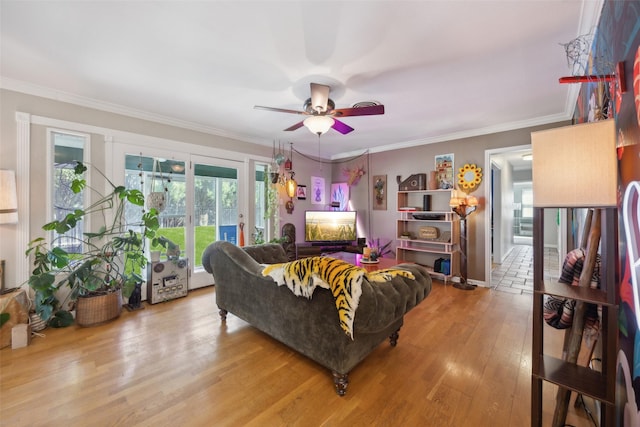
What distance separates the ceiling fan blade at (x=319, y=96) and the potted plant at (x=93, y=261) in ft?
7.70

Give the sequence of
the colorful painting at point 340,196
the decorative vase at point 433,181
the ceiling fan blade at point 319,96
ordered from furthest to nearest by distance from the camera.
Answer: the colorful painting at point 340,196, the decorative vase at point 433,181, the ceiling fan blade at point 319,96

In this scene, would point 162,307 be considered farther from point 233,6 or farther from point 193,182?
point 233,6

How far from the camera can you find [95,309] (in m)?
2.66

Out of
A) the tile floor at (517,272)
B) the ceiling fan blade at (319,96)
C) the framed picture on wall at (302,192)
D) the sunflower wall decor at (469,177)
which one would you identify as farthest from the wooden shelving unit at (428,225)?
the ceiling fan blade at (319,96)

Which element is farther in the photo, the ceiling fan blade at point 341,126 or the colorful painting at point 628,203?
the ceiling fan blade at point 341,126

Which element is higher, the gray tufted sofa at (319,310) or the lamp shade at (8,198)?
the lamp shade at (8,198)

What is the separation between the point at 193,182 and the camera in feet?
12.5

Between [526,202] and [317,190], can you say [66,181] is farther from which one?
[526,202]

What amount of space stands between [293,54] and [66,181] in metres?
2.96

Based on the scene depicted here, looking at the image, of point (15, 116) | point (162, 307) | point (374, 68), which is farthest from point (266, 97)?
point (162, 307)

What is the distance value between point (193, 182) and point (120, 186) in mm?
918

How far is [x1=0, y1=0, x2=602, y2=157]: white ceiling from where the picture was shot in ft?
5.28

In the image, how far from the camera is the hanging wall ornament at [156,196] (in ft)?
11.1

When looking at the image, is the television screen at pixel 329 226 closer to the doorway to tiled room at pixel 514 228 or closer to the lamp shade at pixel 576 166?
the doorway to tiled room at pixel 514 228
